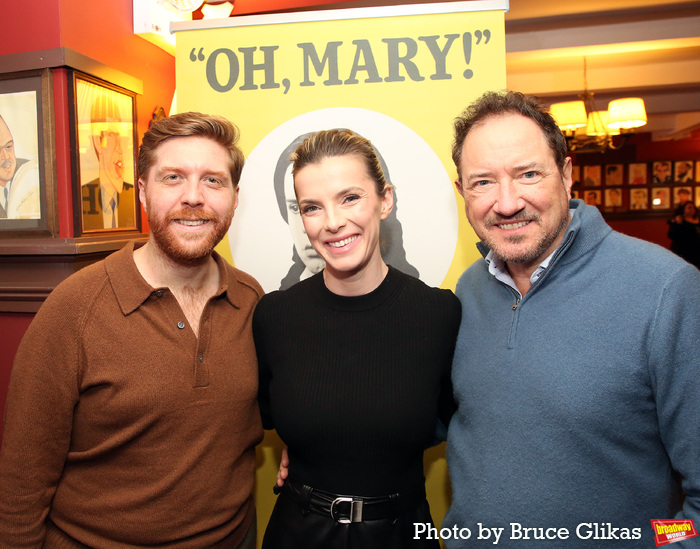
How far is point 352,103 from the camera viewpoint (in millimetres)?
2037

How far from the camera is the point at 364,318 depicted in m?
1.52

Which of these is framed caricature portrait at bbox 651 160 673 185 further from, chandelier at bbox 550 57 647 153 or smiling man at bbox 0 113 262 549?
smiling man at bbox 0 113 262 549

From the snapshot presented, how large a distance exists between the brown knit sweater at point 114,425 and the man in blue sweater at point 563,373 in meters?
0.74

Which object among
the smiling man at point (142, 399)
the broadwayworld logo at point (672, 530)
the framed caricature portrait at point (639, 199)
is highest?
the framed caricature portrait at point (639, 199)

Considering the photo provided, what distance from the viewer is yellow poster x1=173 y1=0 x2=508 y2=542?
6.52 ft

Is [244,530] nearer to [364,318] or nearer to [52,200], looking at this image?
[364,318]

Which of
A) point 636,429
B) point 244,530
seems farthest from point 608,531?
point 244,530

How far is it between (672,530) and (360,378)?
2.74ft

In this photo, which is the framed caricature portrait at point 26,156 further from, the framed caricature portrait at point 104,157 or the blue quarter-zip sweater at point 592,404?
the blue quarter-zip sweater at point 592,404

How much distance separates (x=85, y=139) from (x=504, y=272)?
2.17m

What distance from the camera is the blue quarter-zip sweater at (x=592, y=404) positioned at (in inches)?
45.3

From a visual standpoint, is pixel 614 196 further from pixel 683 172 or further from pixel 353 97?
pixel 353 97

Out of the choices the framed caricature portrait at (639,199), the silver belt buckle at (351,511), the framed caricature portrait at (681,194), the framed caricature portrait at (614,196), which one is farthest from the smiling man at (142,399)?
the framed caricature portrait at (681,194)

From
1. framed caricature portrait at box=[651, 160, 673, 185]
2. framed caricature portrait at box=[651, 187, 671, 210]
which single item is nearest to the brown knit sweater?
framed caricature portrait at box=[651, 187, 671, 210]
